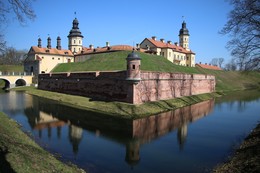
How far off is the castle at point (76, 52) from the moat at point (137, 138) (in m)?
28.1

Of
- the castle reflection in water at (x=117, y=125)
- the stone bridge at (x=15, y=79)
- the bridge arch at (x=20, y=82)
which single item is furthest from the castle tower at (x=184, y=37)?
the castle reflection in water at (x=117, y=125)

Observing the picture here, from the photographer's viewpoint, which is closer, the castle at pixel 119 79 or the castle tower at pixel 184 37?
the castle at pixel 119 79

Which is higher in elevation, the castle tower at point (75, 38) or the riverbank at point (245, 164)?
the castle tower at point (75, 38)

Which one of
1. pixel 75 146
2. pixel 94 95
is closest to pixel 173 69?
pixel 94 95

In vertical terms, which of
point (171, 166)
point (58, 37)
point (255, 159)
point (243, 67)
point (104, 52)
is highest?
point (58, 37)

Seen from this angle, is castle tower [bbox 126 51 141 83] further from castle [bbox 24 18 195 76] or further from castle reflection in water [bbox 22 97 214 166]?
castle [bbox 24 18 195 76]

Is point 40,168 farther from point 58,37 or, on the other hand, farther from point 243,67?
point 58,37

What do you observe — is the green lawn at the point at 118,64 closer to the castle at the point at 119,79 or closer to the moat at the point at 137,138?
the castle at the point at 119,79

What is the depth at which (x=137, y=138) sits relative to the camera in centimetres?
1394

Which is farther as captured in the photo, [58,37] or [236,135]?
[58,37]

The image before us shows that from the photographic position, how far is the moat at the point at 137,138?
10344 mm

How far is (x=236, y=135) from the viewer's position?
15.3 metres

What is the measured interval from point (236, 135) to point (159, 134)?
196 inches

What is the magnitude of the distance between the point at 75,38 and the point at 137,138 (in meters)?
49.9
